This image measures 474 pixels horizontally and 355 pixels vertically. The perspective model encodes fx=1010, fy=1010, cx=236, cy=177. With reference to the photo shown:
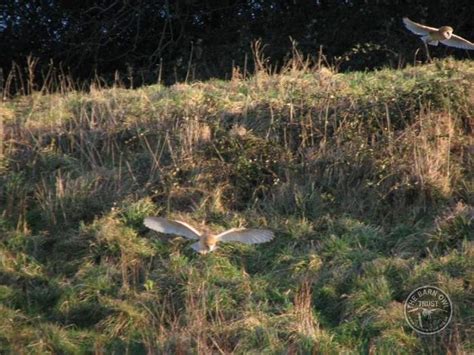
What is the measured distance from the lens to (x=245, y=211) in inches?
344

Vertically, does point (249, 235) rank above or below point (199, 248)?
above

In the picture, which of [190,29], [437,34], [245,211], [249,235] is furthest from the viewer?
[190,29]

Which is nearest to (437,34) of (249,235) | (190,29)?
(249,235)

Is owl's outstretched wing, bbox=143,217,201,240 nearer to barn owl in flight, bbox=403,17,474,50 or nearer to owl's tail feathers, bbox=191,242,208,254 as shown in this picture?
owl's tail feathers, bbox=191,242,208,254

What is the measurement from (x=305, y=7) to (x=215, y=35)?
1488 mm

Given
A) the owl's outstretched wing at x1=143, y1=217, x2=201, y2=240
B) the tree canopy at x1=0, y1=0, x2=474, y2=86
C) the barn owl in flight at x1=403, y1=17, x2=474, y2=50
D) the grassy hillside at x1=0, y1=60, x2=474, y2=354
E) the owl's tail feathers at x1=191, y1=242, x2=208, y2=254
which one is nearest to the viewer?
the grassy hillside at x1=0, y1=60, x2=474, y2=354

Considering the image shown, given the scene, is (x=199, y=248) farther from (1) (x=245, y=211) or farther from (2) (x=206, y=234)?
(1) (x=245, y=211)

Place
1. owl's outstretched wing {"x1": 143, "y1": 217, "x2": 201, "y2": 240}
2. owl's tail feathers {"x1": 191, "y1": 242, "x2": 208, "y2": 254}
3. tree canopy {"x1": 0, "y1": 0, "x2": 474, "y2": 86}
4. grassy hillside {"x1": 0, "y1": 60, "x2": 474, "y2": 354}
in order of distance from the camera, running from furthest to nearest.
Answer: tree canopy {"x1": 0, "y1": 0, "x2": 474, "y2": 86}
owl's tail feathers {"x1": 191, "y1": 242, "x2": 208, "y2": 254}
owl's outstretched wing {"x1": 143, "y1": 217, "x2": 201, "y2": 240}
grassy hillside {"x1": 0, "y1": 60, "x2": 474, "y2": 354}

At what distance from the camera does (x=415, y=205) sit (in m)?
8.57

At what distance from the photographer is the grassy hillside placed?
7250 millimetres

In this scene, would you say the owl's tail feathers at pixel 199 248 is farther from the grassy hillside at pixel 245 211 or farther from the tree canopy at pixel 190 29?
the tree canopy at pixel 190 29

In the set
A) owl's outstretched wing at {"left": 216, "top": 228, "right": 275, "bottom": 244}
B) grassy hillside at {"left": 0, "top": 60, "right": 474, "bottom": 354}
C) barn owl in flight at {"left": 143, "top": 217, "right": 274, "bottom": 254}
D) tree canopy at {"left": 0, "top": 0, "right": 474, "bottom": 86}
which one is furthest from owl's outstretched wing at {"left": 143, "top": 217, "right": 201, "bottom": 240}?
tree canopy at {"left": 0, "top": 0, "right": 474, "bottom": 86}

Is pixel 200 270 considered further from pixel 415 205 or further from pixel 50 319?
pixel 415 205

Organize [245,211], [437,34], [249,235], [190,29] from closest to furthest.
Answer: [249,235]
[245,211]
[437,34]
[190,29]
